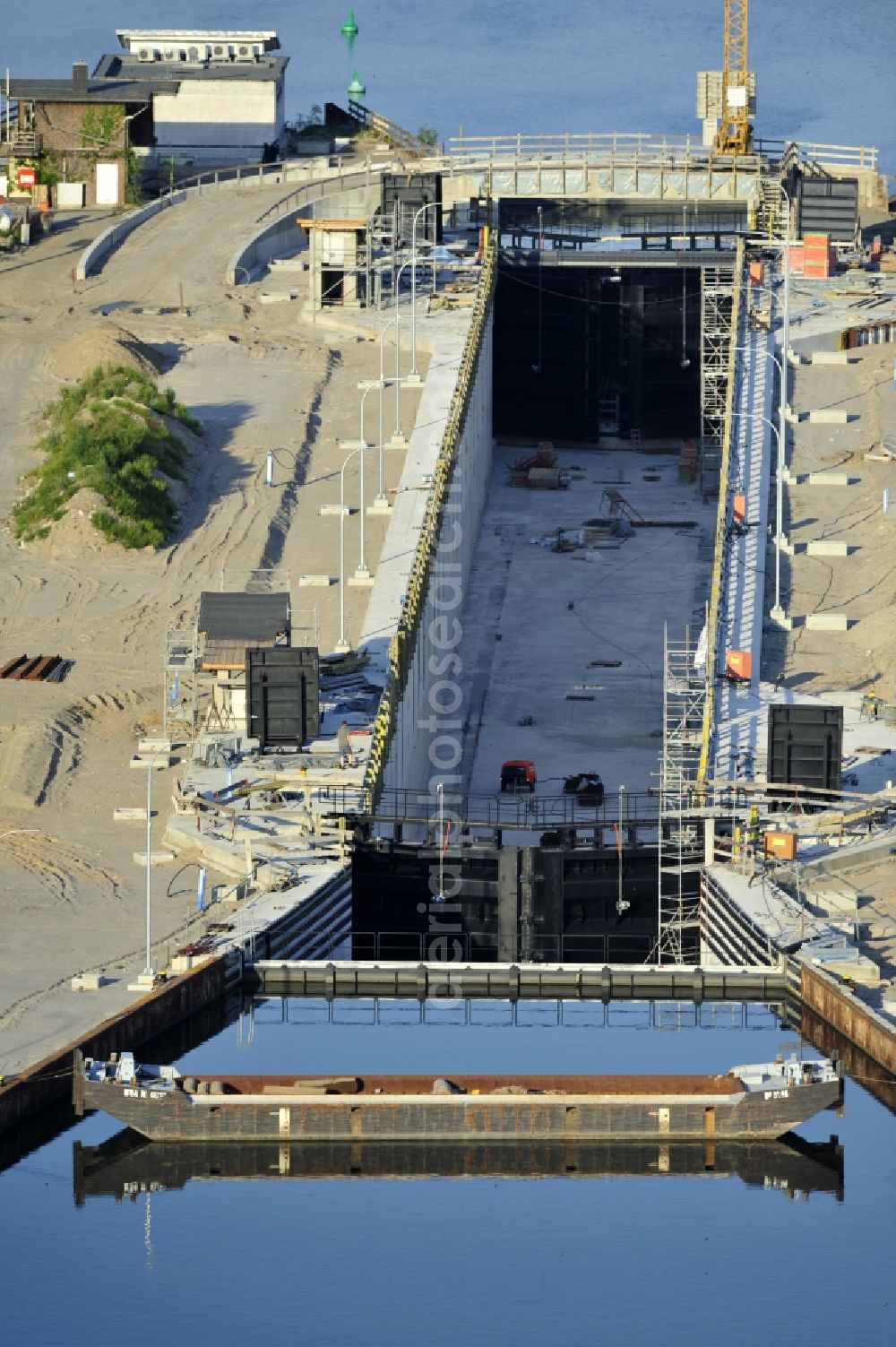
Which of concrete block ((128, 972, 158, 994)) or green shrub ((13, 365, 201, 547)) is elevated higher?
green shrub ((13, 365, 201, 547))

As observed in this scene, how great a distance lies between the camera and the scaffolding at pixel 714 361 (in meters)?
147

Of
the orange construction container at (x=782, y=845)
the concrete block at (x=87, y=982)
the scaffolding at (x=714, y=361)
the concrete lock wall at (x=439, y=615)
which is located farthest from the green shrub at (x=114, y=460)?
the concrete block at (x=87, y=982)

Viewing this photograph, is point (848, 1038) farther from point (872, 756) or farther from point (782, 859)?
point (872, 756)

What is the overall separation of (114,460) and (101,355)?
579 inches

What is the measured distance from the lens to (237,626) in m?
113

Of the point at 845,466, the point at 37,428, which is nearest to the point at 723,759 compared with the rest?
the point at 845,466

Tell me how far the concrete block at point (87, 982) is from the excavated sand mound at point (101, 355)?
187ft

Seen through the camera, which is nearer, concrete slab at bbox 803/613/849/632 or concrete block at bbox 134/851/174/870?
concrete block at bbox 134/851/174/870

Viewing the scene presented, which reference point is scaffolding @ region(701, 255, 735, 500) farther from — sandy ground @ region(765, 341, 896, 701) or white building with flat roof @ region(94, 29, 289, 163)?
white building with flat roof @ region(94, 29, 289, 163)

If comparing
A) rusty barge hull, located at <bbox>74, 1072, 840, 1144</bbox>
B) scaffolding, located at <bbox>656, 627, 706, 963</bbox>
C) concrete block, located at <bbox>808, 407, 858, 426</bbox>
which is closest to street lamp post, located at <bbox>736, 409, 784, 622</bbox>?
concrete block, located at <bbox>808, 407, 858, 426</bbox>

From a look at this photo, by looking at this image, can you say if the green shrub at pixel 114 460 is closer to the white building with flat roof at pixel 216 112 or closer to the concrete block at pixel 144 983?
the white building with flat roof at pixel 216 112

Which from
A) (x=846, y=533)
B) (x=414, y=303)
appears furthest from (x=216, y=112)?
(x=846, y=533)

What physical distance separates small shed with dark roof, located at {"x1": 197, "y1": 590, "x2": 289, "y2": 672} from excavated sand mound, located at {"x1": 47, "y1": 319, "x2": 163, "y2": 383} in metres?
32.2

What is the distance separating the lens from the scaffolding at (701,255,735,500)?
146875 millimetres
